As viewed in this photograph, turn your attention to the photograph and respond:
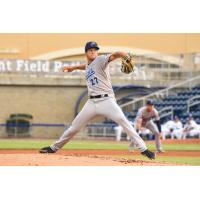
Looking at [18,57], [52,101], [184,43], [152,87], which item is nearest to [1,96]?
[52,101]

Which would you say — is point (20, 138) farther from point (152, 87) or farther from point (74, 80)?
point (152, 87)

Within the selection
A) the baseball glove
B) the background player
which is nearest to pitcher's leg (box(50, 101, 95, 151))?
the baseball glove

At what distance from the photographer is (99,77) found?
881 cm

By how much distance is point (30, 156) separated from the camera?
8930mm

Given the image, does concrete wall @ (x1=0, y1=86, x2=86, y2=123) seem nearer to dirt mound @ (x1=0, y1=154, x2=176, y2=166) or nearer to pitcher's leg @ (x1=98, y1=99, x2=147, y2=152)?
dirt mound @ (x1=0, y1=154, x2=176, y2=166)

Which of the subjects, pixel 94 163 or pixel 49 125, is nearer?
pixel 94 163

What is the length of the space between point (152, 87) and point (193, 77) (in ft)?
4.78

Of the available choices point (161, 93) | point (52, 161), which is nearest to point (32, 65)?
point (161, 93)

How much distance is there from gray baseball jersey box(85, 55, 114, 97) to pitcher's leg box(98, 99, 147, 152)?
6.6 inches

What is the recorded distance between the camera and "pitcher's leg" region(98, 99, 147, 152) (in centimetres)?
862

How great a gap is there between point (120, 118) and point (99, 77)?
0.59 metres

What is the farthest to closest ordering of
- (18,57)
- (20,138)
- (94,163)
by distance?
(20,138) < (18,57) < (94,163)

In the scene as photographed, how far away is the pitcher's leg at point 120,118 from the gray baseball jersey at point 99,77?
0.17 m

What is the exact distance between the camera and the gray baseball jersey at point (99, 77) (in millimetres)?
8781
